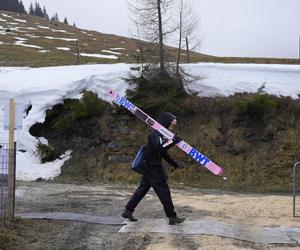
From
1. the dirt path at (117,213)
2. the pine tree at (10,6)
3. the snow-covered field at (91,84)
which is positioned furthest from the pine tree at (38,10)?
the dirt path at (117,213)

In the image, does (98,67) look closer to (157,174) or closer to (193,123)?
(193,123)

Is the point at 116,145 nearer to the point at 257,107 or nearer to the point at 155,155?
the point at 257,107

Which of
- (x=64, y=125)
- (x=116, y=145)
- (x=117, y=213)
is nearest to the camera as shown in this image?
(x=117, y=213)

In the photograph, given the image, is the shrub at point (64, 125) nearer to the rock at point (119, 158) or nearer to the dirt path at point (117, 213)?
the rock at point (119, 158)

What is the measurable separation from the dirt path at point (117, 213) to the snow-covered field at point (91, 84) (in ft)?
18.1

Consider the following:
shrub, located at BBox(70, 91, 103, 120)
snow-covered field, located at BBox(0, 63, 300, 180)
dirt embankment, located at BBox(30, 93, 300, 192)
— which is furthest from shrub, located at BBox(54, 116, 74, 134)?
snow-covered field, located at BBox(0, 63, 300, 180)

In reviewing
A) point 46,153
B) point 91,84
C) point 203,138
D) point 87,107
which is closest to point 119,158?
point 46,153

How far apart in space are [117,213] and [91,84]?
517 inches

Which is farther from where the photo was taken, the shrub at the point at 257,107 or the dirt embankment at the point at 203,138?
the shrub at the point at 257,107

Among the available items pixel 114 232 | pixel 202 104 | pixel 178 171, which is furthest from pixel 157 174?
pixel 202 104

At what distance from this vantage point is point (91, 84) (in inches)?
907

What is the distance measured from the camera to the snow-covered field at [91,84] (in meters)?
20.9

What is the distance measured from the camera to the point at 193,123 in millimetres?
20766

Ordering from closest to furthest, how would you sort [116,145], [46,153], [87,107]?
1. [46,153]
2. [116,145]
3. [87,107]
